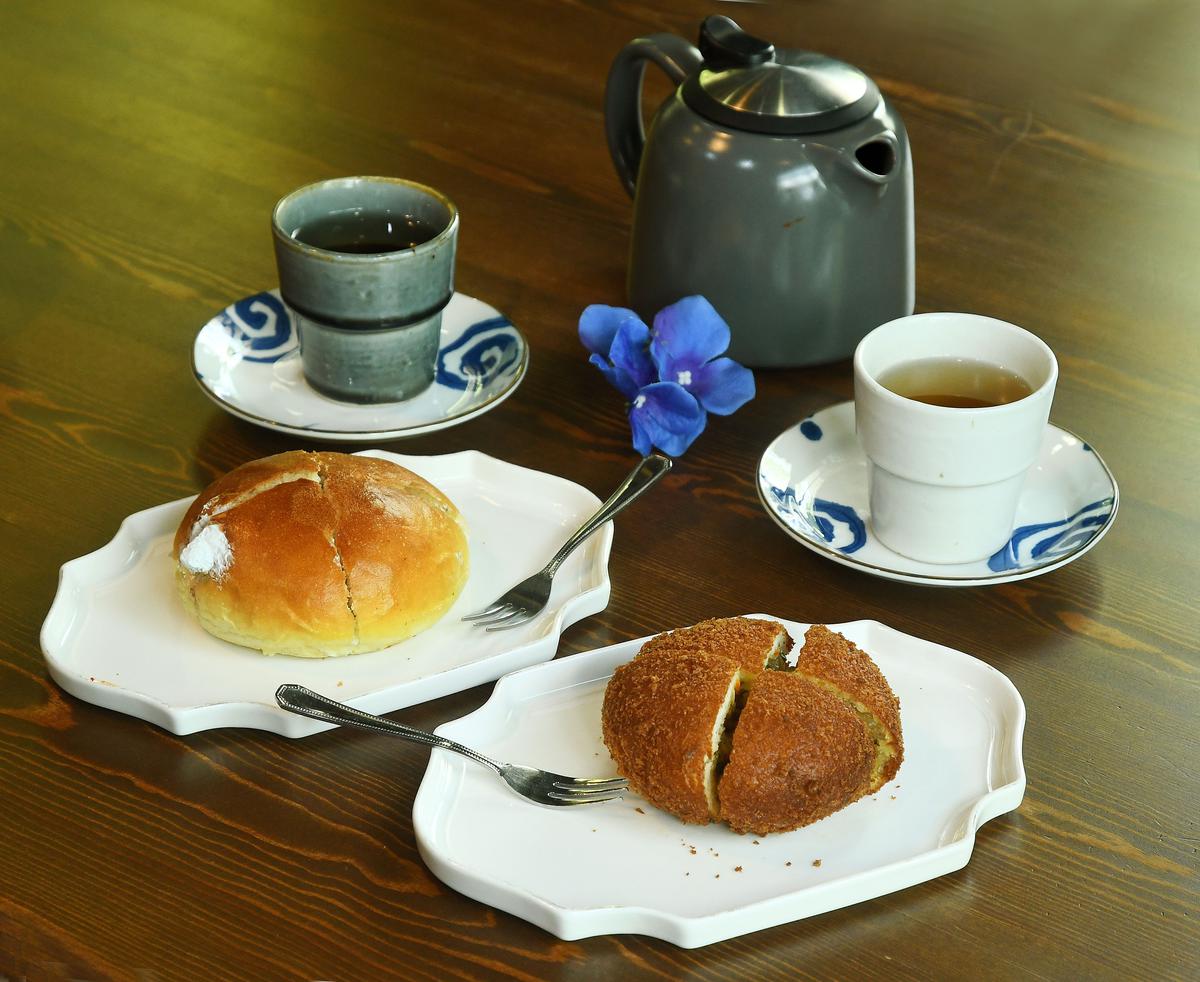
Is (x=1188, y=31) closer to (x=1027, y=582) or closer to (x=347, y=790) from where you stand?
(x=1027, y=582)

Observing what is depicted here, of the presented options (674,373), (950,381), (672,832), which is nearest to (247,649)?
(672,832)

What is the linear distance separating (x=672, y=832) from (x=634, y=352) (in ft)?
1.54

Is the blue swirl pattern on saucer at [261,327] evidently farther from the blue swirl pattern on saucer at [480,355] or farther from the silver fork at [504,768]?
the silver fork at [504,768]

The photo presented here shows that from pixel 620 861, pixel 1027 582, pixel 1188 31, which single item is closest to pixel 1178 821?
pixel 1027 582

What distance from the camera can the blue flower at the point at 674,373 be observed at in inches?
43.0

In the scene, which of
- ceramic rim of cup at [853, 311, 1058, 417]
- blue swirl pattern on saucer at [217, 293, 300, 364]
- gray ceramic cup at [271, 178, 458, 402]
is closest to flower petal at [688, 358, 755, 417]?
ceramic rim of cup at [853, 311, 1058, 417]

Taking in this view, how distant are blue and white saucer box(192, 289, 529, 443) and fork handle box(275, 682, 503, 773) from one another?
1.04 feet

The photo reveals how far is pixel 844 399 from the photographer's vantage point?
3.90 ft

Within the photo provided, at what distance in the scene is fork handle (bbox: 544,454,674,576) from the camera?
0.97 meters

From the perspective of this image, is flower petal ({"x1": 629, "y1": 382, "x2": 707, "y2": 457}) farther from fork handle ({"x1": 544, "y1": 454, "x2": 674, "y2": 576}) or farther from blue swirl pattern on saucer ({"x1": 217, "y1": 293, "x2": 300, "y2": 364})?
blue swirl pattern on saucer ({"x1": 217, "y1": 293, "x2": 300, "y2": 364})

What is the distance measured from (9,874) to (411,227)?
0.63 m

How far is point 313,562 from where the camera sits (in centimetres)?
87

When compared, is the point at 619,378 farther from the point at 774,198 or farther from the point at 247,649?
the point at 247,649

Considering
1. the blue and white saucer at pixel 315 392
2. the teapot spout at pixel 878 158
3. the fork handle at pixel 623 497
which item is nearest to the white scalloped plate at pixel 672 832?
the fork handle at pixel 623 497
